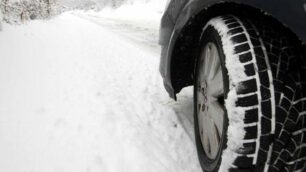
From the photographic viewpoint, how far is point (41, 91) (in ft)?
12.6

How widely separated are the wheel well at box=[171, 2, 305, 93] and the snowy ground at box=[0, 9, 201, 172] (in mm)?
463

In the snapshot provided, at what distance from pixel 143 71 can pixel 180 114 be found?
1725 millimetres

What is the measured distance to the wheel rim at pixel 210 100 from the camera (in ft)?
5.98

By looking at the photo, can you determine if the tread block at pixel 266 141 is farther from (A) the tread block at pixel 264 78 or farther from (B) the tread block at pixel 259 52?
(B) the tread block at pixel 259 52

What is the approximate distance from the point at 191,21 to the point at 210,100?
17.7 inches

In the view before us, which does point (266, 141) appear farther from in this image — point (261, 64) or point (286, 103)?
point (261, 64)

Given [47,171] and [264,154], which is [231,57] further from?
[47,171]

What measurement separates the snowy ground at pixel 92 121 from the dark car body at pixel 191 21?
43 cm

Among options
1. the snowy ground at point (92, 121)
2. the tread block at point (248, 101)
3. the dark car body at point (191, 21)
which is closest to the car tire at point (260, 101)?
the tread block at point (248, 101)

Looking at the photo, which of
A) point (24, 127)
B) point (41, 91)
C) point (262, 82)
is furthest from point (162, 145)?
point (41, 91)

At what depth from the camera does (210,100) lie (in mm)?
1962

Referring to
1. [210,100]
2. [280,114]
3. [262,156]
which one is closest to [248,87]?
[280,114]

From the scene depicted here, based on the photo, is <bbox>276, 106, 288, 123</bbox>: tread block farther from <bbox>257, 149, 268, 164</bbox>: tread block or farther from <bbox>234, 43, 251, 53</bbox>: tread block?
<bbox>234, 43, 251, 53</bbox>: tread block

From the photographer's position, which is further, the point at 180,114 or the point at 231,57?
the point at 180,114
